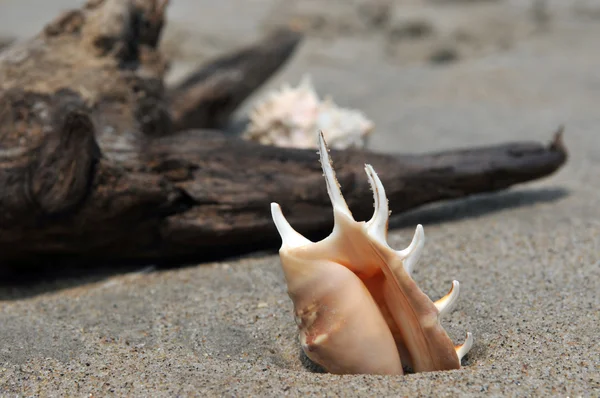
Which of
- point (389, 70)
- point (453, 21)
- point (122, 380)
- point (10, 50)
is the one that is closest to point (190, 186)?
point (122, 380)

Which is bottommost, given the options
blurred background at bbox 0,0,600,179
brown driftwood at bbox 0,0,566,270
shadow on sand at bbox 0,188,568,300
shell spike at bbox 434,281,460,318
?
blurred background at bbox 0,0,600,179

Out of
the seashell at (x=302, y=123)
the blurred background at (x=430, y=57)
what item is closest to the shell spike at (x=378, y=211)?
the seashell at (x=302, y=123)

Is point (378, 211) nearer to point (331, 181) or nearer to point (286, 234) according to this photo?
point (331, 181)

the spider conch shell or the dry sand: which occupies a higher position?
the spider conch shell

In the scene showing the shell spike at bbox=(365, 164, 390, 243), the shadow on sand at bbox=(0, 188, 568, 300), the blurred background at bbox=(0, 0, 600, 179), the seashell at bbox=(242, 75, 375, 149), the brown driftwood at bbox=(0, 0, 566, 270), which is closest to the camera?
the shell spike at bbox=(365, 164, 390, 243)

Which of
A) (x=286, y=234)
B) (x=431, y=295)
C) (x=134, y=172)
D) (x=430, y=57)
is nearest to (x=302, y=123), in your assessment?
(x=134, y=172)

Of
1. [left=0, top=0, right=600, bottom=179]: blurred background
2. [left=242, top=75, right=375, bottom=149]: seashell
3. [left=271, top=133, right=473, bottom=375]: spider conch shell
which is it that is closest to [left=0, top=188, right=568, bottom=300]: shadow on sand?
[left=242, top=75, right=375, bottom=149]: seashell

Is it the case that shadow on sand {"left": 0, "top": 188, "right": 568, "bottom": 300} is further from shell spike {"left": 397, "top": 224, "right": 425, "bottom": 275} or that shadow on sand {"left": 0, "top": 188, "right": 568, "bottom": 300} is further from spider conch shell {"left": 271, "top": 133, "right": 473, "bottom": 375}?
shell spike {"left": 397, "top": 224, "right": 425, "bottom": 275}
